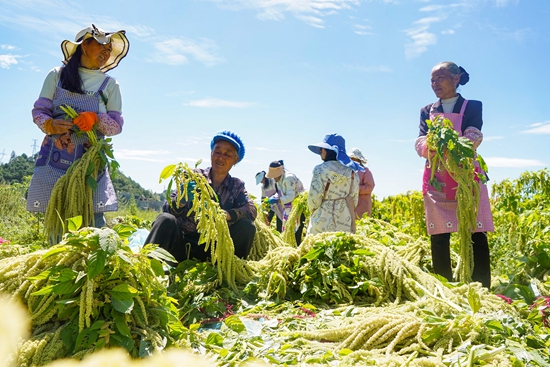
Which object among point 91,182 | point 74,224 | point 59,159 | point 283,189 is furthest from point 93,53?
point 283,189

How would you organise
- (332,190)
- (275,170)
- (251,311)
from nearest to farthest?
1. (251,311)
2. (332,190)
3. (275,170)

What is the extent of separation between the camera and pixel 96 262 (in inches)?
73.7

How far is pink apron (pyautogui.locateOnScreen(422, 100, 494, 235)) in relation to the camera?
11.9ft

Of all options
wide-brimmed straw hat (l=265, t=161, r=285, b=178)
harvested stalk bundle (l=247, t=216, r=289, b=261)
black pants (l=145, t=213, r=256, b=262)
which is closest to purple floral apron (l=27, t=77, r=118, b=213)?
black pants (l=145, t=213, r=256, b=262)

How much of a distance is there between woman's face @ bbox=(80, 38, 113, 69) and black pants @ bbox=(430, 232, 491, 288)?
290 centimetres

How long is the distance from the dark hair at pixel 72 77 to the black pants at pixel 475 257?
296 centimetres

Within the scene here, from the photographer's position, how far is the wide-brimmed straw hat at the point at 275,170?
7.53 metres

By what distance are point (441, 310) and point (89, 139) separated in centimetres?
262

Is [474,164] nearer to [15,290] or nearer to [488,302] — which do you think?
[488,302]

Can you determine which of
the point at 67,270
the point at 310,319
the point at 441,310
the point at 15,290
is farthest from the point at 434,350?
the point at 15,290

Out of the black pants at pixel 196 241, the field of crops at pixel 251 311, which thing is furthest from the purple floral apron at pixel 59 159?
the field of crops at pixel 251 311

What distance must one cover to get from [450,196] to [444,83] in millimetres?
903

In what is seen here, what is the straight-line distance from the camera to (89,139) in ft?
11.1

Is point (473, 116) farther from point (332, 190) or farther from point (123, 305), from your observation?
point (123, 305)
